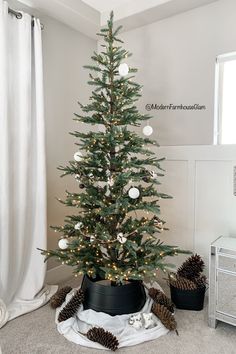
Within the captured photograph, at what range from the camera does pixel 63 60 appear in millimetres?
2641

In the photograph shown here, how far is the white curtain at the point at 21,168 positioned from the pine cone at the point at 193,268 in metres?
1.14

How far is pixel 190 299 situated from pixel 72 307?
90 centimetres

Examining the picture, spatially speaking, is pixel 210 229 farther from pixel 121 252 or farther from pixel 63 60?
pixel 63 60

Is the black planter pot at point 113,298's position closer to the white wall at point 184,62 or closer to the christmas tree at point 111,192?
the christmas tree at point 111,192

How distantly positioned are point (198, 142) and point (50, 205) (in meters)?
1.47

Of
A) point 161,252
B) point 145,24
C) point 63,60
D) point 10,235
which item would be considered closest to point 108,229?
point 161,252

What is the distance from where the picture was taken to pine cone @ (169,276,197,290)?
2.09 meters

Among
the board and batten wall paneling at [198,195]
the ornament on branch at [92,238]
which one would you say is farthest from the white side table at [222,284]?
the ornament on branch at [92,238]

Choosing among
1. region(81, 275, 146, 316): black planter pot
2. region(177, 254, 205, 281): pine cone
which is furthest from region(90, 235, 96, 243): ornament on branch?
region(177, 254, 205, 281): pine cone

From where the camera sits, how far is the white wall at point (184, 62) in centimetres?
229

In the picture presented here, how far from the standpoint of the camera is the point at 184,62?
2.46m

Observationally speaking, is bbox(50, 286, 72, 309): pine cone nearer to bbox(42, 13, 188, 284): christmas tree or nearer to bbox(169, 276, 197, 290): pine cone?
bbox(42, 13, 188, 284): christmas tree

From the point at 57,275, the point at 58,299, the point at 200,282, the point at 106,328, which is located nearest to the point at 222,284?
the point at 200,282

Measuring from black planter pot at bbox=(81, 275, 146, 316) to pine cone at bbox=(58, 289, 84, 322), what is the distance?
0.17 feet
